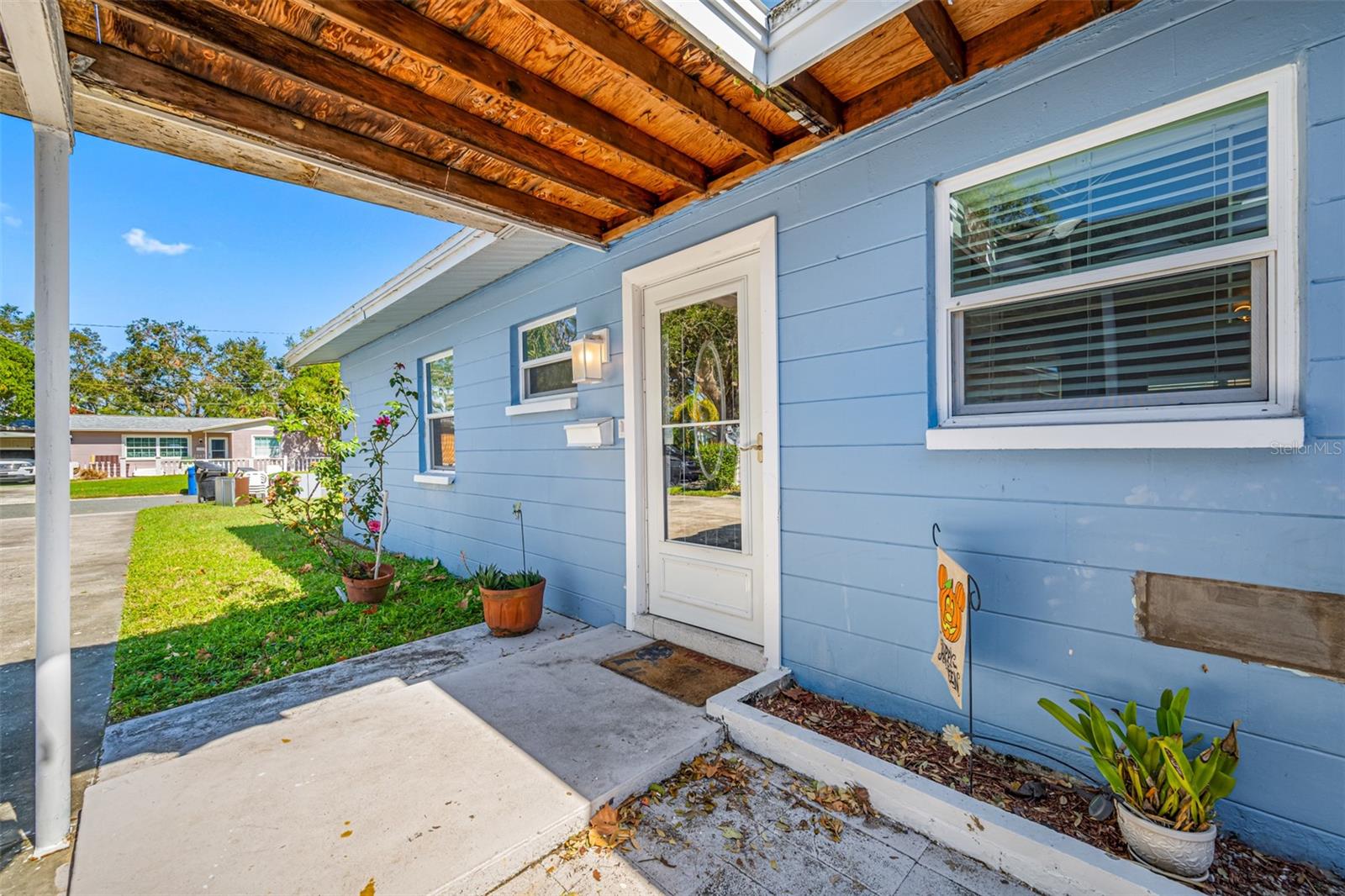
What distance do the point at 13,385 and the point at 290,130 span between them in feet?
118

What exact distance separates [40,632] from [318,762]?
3.23 ft

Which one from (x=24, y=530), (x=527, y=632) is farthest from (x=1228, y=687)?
(x=24, y=530)

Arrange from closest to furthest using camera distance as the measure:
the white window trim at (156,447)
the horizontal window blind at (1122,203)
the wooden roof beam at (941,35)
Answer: the horizontal window blind at (1122,203) < the wooden roof beam at (941,35) < the white window trim at (156,447)

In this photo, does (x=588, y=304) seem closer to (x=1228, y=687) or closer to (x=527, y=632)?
(x=527, y=632)

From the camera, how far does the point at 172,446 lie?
26234mm

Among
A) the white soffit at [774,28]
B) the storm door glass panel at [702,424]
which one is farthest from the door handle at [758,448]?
the white soffit at [774,28]

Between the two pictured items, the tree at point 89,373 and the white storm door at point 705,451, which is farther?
the tree at point 89,373

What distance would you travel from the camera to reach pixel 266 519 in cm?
1014

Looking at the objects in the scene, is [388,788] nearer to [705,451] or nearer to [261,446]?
[705,451]

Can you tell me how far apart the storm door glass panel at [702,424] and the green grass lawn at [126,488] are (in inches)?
780

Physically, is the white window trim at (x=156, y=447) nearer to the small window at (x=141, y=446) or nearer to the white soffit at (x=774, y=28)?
the small window at (x=141, y=446)

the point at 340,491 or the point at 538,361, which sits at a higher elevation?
the point at 538,361

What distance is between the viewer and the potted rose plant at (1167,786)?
147 cm

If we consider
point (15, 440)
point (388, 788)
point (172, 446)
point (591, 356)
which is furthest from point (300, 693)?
point (15, 440)
